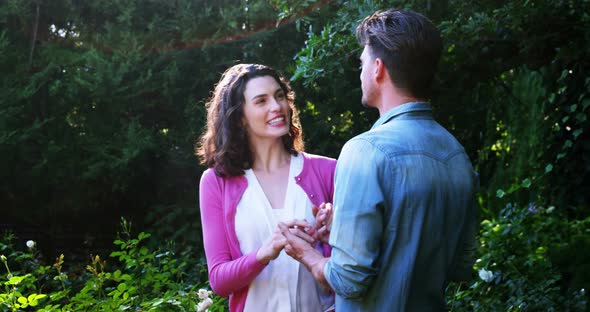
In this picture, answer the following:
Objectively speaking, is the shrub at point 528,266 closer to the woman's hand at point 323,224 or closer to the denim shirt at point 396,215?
the woman's hand at point 323,224

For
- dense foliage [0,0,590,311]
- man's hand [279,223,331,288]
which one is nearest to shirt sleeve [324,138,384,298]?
man's hand [279,223,331,288]

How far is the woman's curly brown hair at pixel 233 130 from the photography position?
8.56 ft

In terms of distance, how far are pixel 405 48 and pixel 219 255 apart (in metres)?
0.99

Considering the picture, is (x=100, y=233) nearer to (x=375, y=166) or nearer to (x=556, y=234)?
(x=556, y=234)

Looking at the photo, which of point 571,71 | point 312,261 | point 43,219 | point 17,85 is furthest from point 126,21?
point 312,261

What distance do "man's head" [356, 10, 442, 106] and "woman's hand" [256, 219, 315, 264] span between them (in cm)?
49

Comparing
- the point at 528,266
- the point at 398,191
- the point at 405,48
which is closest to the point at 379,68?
the point at 405,48

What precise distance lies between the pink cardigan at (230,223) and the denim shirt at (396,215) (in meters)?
0.53

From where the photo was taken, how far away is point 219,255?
2.40m

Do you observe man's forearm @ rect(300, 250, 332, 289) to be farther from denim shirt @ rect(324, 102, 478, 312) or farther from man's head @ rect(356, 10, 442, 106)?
man's head @ rect(356, 10, 442, 106)

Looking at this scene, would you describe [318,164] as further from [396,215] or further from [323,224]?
[396,215]

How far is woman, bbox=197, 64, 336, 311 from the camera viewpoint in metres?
2.39

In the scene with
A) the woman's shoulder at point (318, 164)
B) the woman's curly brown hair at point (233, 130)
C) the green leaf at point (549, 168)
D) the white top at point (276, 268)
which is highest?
the woman's curly brown hair at point (233, 130)

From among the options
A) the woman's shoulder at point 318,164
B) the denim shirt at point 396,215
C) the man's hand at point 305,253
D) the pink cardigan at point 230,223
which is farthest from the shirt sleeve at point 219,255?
the denim shirt at point 396,215
